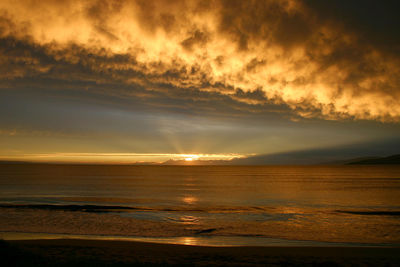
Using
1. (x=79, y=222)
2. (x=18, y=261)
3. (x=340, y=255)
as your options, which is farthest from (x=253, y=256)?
(x=79, y=222)

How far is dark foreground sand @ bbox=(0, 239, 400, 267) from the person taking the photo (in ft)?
37.4

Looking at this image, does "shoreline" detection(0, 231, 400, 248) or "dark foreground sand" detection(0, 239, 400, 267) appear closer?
"dark foreground sand" detection(0, 239, 400, 267)

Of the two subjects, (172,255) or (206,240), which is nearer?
(172,255)

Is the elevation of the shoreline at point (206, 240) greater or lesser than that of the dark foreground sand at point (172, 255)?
lesser

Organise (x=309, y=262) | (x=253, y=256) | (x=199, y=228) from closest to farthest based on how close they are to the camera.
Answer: (x=309, y=262) < (x=253, y=256) < (x=199, y=228)

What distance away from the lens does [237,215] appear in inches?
992

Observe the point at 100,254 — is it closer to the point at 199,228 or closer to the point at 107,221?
the point at 199,228

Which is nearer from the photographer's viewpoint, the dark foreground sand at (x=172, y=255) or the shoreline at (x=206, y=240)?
the dark foreground sand at (x=172, y=255)

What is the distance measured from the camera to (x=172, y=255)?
12773 millimetres

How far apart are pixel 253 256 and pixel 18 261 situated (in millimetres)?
9561

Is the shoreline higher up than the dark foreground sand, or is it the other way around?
the dark foreground sand

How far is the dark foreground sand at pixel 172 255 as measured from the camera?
11398 mm

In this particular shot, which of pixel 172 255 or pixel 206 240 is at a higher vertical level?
pixel 172 255

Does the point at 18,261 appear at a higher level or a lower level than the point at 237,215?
higher
